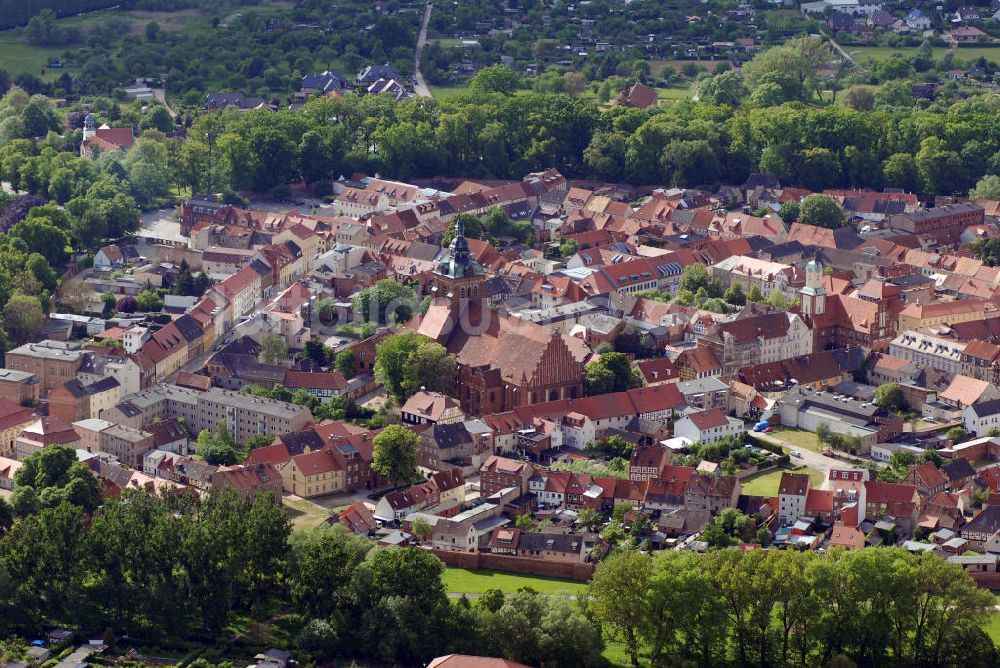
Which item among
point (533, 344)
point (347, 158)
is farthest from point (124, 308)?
point (347, 158)

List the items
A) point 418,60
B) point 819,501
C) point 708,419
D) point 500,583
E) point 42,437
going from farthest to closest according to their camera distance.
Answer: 1. point 418,60
2. point 708,419
3. point 42,437
4. point 819,501
5. point 500,583

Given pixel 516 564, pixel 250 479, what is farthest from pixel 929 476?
pixel 250 479

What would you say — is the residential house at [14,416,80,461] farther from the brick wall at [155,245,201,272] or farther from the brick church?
the brick wall at [155,245,201,272]

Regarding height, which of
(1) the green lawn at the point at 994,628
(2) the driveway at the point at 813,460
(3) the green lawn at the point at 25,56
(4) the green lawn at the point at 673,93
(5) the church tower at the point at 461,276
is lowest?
(4) the green lawn at the point at 673,93

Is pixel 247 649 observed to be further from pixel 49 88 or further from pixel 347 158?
pixel 49 88

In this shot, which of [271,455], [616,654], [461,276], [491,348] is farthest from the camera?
[461,276]

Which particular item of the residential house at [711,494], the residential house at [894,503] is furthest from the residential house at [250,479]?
the residential house at [894,503]

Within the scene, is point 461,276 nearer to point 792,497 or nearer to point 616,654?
point 792,497

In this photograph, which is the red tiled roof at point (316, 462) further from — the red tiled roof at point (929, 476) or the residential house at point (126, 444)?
the red tiled roof at point (929, 476)
